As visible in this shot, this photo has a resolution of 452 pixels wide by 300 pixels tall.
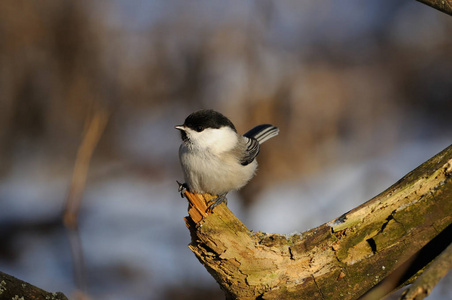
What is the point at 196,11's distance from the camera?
3176mm

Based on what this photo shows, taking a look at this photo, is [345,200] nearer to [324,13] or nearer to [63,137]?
[324,13]

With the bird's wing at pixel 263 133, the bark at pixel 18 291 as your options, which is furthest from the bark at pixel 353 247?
the bird's wing at pixel 263 133

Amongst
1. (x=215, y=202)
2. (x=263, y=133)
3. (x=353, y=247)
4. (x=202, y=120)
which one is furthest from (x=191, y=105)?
(x=353, y=247)

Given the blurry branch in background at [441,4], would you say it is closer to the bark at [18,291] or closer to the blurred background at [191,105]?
the bark at [18,291]

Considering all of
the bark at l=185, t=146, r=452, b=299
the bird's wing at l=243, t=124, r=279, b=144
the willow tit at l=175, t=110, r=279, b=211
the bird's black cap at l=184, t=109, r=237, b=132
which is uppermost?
the bird's wing at l=243, t=124, r=279, b=144

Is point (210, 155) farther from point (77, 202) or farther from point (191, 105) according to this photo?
point (191, 105)

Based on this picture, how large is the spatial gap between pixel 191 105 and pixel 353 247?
1952 millimetres

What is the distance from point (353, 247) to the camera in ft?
4.90

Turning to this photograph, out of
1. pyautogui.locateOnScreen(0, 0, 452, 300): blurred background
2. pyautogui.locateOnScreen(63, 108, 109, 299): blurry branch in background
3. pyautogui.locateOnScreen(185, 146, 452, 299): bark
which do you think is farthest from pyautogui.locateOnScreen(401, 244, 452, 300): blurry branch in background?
pyautogui.locateOnScreen(0, 0, 452, 300): blurred background

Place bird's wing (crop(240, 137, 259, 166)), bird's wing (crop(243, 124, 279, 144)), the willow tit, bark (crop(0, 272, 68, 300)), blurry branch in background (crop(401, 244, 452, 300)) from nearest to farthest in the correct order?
1. blurry branch in background (crop(401, 244, 452, 300))
2. bark (crop(0, 272, 68, 300))
3. the willow tit
4. bird's wing (crop(240, 137, 259, 166))
5. bird's wing (crop(243, 124, 279, 144))

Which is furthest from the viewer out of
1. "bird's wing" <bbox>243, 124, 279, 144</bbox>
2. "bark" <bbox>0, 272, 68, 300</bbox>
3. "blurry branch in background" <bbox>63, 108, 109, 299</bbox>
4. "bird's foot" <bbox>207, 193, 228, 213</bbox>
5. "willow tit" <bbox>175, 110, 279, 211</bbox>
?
"bird's wing" <bbox>243, 124, 279, 144</bbox>

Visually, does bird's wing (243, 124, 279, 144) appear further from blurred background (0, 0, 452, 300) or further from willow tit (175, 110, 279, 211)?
blurred background (0, 0, 452, 300)

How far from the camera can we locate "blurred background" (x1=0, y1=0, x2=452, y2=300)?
2.97 metres

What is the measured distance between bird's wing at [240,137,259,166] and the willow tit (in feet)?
0.07
